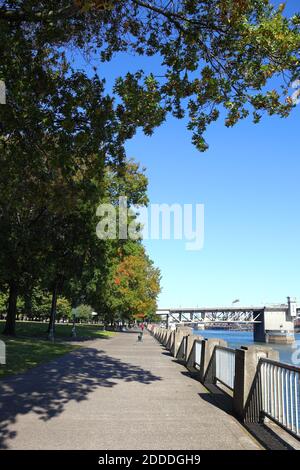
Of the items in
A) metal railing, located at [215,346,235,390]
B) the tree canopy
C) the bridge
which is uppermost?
the tree canopy

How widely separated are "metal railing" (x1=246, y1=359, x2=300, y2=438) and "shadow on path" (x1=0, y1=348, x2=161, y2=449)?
10.9ft

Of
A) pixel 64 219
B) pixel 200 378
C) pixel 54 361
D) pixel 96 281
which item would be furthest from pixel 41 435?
pixel 96 281

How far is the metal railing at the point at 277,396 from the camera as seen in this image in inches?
234

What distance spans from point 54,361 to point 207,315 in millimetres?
145323

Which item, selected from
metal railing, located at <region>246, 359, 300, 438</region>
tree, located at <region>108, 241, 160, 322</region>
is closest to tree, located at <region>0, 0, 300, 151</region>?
metal railing, located at <region>246, 359, 300, 438</region>

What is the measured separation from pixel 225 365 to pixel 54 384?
13.4 ft

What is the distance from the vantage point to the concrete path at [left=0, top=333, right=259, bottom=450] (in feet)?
19.4

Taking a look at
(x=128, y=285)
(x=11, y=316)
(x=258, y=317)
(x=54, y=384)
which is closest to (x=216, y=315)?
(x=258, y=317)

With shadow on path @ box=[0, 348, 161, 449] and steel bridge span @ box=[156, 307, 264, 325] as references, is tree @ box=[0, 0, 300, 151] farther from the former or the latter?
steel bridge span @ box=[156, 307, 264, 325]

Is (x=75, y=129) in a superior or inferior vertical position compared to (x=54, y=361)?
superior

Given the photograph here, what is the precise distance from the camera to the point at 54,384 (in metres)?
10.6

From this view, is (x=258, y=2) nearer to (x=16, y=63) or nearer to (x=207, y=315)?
(x=16, y=63)

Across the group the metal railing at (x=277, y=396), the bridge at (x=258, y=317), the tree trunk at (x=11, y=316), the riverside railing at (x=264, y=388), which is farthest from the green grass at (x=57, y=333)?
the bridge at (x=258, y=317)

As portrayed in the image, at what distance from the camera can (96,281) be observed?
115ft
